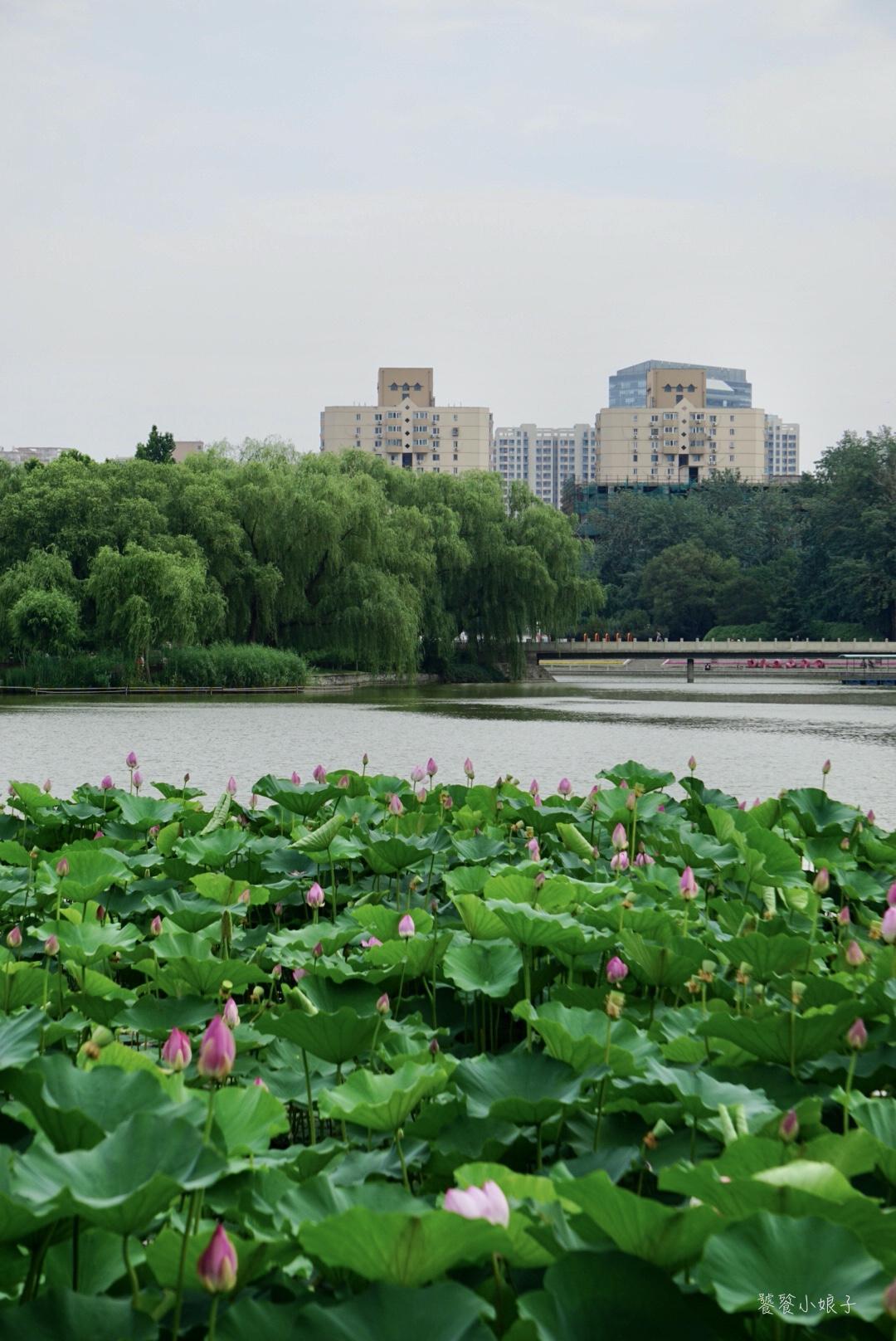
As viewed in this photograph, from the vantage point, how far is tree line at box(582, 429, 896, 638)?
216ft

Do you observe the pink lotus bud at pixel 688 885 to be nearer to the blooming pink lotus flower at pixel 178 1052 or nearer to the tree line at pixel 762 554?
the blooming pink lotus flower at pixel 178 1052

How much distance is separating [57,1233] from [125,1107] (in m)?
0.14

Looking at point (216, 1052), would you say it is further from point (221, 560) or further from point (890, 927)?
point (221, 560)

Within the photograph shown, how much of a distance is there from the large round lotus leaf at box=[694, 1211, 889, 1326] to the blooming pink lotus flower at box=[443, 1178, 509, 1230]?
18 cm

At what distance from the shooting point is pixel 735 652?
2496 inches

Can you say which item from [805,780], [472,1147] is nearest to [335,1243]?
[472,1147]

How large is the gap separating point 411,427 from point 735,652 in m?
59.3

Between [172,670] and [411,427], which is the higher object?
[411,427]

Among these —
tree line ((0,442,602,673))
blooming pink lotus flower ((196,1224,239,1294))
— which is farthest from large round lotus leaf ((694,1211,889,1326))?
tree line ((0,442,602,673))

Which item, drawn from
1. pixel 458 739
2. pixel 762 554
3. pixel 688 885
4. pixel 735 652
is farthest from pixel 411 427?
pixel 688 885

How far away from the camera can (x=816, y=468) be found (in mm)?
74688

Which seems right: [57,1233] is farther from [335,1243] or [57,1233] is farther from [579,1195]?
[579,1195]

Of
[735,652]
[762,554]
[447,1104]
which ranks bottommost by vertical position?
[735,652]

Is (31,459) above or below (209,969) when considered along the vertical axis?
above
